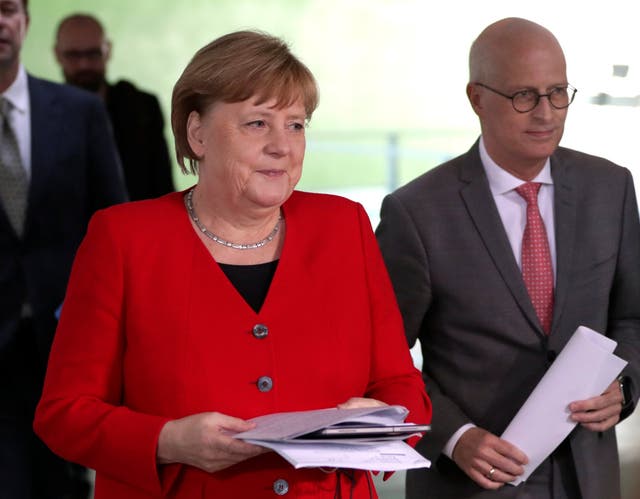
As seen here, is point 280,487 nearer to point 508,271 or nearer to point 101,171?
point 508,271

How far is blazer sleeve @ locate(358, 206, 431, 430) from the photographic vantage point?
2.39 metres

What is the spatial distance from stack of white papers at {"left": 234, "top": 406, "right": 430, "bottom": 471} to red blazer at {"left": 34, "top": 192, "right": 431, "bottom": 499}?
168mm

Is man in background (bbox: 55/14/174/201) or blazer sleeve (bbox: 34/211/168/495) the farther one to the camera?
man in background (bbox: 55/14/174/201)

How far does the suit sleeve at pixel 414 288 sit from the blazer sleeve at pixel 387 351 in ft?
1.62

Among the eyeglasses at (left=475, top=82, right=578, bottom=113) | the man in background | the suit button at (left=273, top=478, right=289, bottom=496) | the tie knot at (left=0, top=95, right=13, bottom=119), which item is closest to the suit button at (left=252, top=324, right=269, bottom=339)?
the suit button at (left=273, top=478, right=289, bottom=496)

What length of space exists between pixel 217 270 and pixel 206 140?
0.88 feet

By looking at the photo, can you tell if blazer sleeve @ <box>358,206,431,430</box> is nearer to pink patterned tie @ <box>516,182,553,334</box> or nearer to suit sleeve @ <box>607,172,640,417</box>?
pink patterned tie @ <box>516,182,553,334</box>

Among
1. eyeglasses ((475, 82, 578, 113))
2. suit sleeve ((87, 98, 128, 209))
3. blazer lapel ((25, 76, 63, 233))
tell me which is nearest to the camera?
eyeglasses ((475, 82, 578, 113))

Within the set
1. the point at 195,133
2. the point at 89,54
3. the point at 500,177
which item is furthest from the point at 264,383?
the point at 89,54

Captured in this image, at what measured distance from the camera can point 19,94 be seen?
374cm

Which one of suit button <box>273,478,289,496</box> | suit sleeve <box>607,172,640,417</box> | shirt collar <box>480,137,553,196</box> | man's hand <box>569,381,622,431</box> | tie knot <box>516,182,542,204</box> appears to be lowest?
man's hand <box>569,381,622,431</box>

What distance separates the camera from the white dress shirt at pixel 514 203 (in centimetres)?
300

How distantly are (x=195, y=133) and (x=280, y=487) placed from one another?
0.74 m

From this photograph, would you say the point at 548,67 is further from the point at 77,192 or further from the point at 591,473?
the point at 77,192
